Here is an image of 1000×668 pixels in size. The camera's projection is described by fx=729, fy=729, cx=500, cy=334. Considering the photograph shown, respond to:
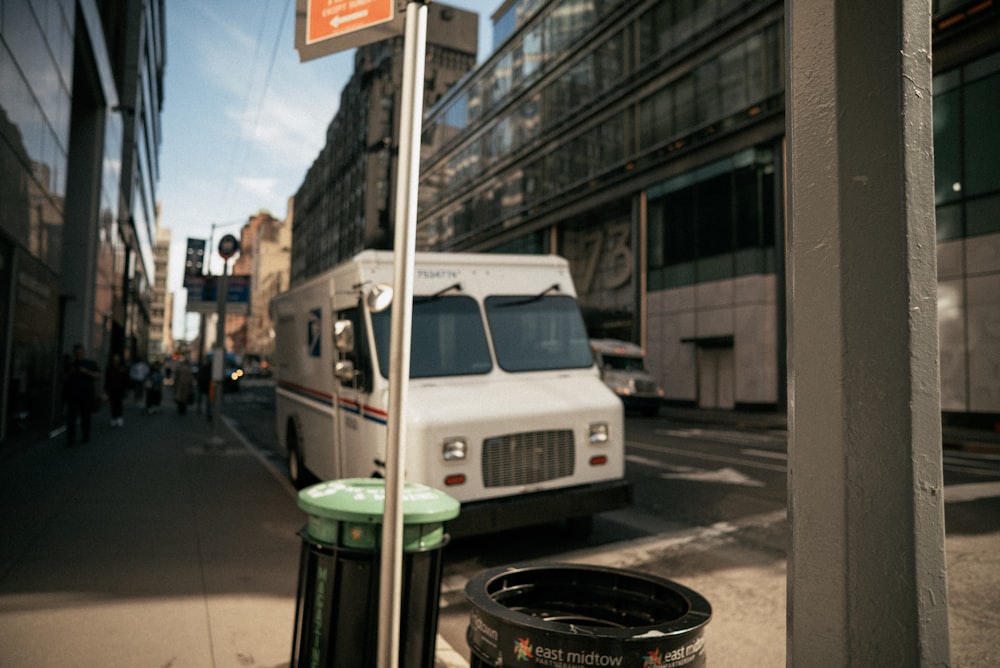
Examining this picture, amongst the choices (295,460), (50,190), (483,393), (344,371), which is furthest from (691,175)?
(344,371)

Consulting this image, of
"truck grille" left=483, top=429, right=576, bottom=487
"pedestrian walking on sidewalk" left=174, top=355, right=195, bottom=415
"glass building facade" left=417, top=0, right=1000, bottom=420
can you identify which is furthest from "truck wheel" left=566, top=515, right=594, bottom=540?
"pedestrian walking on sidewalk" left=174, top=355, right=195, bottom=415

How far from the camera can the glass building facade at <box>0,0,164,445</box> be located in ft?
37.1

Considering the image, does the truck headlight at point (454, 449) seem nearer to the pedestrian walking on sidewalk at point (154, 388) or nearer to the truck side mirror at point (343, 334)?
the truck side mirror at point (343, 334)

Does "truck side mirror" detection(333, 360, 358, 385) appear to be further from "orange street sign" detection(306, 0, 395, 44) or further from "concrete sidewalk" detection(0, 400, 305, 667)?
"orange street sign" detection(306, 0, 395, 44)

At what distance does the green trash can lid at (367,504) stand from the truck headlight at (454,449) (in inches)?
100

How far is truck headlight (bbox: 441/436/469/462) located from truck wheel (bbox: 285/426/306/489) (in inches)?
164

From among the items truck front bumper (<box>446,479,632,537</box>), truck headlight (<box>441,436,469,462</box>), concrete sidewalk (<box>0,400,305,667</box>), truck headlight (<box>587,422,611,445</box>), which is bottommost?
concrete sidewalk (<box>0,400,305,667</box>)

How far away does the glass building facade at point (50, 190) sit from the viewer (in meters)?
11.3

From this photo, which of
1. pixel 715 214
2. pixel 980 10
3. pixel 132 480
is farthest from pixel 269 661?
pixel 715 214

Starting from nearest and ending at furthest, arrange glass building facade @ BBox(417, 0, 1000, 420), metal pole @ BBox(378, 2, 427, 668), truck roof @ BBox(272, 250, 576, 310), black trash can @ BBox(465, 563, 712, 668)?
black trash can @ BBox(465, 563, 712, 668) < metal pole @ BBox(378, 2, 427, 668) < truck roof @ BBox(272, 250, 576, 310) < glass building facade @ BBox(417, 0, 1000, 420)

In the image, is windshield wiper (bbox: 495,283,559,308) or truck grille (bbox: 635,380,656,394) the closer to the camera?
windshield wiper (bbox: 495,283,559,308)

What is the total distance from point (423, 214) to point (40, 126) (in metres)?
47.9

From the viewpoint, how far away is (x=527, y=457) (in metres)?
5.97

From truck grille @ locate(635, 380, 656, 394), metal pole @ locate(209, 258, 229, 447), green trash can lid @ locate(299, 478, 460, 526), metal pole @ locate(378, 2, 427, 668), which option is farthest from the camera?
truck grille @ locate(635, 380, 656, 394)
